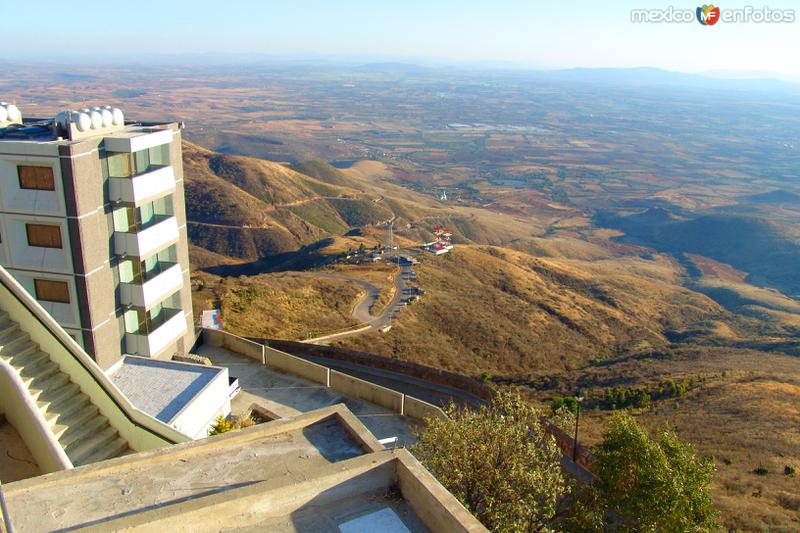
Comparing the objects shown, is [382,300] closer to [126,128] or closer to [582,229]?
[126,128]

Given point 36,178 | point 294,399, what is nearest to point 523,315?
point 294,399

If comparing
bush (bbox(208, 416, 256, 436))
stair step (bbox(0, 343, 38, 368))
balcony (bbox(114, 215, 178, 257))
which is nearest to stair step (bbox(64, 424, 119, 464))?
stair step (bbox(0, 343, 38, 368))

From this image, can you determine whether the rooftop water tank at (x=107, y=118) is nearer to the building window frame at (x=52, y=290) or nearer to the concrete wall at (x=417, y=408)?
the building window frame at (x=52, y=290)

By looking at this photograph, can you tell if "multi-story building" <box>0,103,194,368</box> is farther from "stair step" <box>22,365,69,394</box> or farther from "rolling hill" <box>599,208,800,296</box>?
"rolling hill" <box>599,208,800,296</box>

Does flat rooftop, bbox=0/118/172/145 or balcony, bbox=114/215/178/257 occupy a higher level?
flat rooftop, bbox=0/118/172/145

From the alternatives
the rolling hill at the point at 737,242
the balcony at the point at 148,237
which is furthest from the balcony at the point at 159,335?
the rolling hill at the point at 737,242
